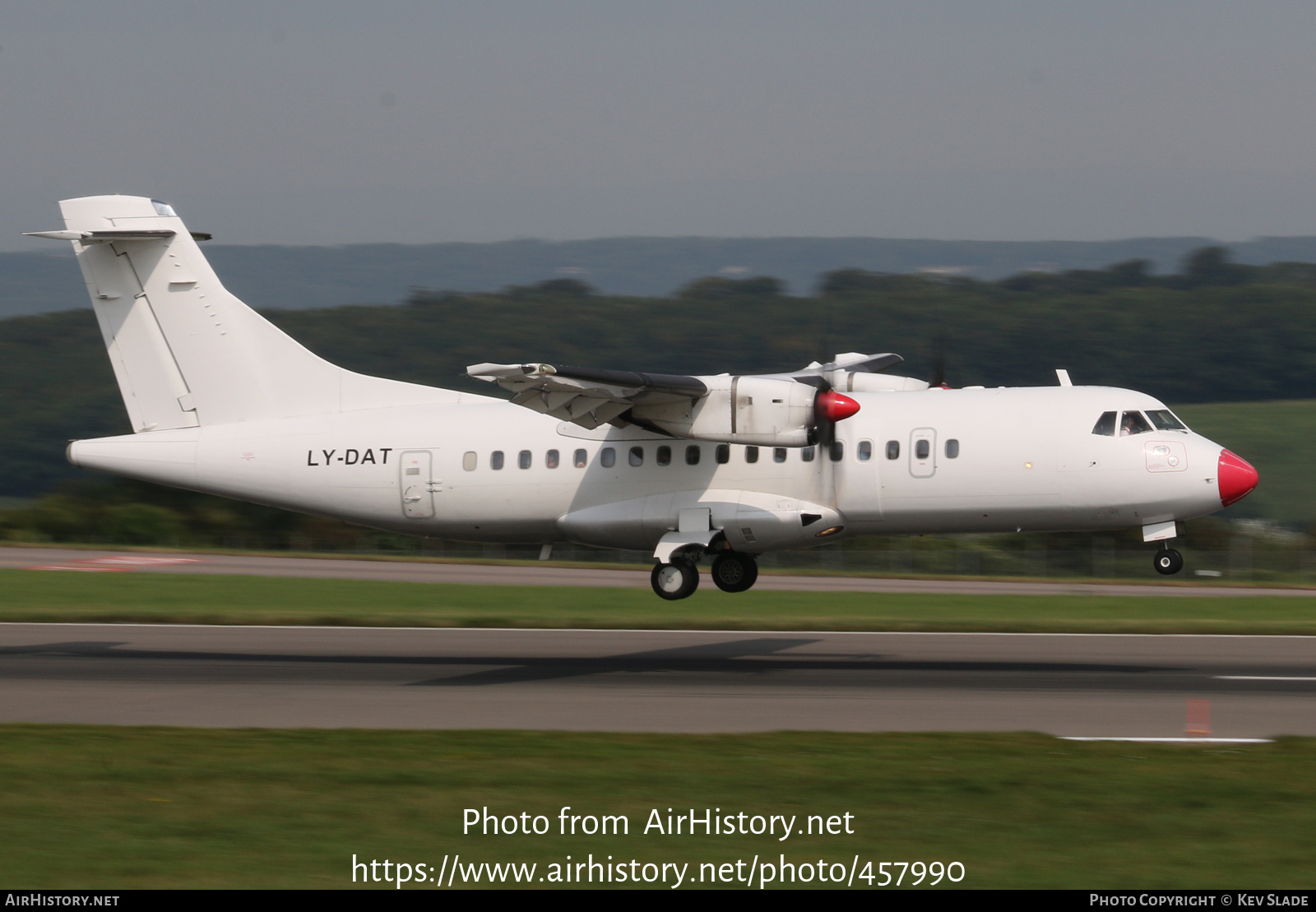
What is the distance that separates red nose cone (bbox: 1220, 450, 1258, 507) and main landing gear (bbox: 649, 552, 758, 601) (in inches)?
297

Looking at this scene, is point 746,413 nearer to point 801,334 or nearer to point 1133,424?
point 1133,424

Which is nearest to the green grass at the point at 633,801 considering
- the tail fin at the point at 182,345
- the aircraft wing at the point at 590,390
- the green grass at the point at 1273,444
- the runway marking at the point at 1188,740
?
the runway marking at the point at 1188,740

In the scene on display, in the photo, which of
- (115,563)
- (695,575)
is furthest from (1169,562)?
(115,563)

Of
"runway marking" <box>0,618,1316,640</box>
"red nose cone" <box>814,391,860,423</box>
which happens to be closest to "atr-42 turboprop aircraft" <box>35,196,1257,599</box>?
"red nose cone" <box>814,391,860,423</box>

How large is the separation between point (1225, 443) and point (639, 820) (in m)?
87.4

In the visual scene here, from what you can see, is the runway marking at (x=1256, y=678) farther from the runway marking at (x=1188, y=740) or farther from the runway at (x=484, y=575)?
the runway at (x=484, y=575)

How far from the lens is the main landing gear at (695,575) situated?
929 inches

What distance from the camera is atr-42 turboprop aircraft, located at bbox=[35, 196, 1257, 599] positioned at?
72.6ft

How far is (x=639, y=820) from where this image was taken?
456 inches

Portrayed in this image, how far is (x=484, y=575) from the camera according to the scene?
48500 millimetres

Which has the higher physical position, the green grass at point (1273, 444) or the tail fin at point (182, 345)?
the tail fin at point (182, 345)

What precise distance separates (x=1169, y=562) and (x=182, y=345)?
57.0 feet

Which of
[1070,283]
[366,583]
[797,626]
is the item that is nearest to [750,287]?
[1070,283]

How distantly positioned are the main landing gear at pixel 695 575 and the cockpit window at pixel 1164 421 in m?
6.88
